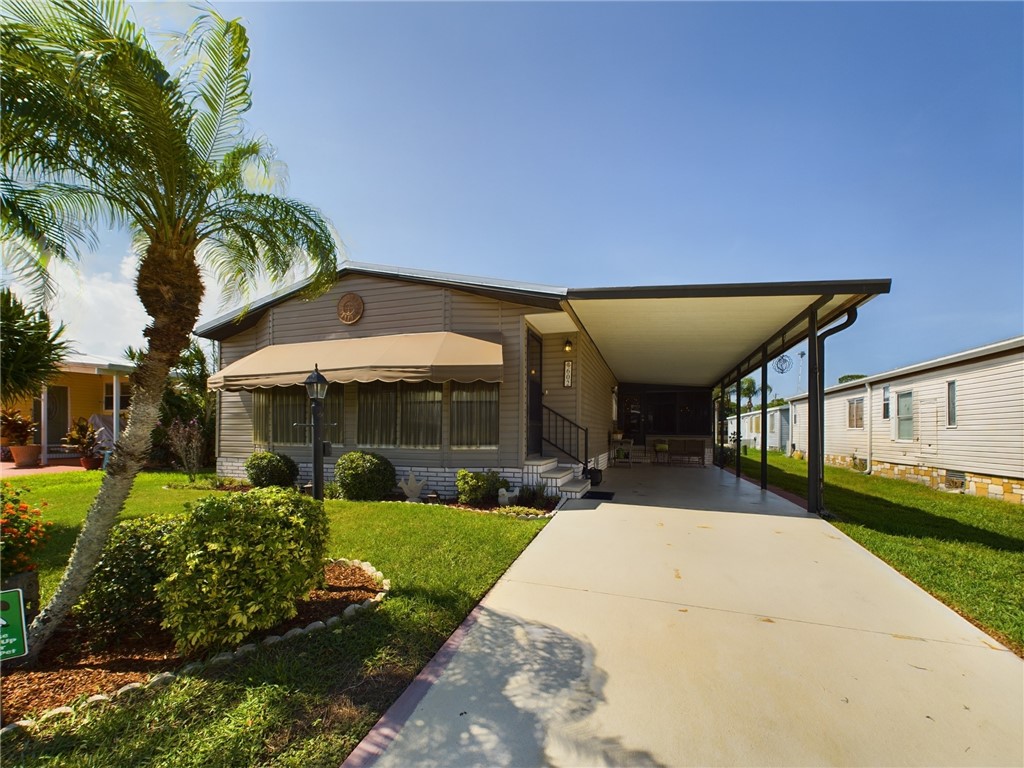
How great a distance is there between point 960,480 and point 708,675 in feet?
46.1

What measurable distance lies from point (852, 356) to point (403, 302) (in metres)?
60.8

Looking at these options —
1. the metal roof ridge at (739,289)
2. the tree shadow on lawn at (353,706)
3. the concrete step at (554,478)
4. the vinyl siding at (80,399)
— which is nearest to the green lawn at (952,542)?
the tree shadow on lawn at (353,706)

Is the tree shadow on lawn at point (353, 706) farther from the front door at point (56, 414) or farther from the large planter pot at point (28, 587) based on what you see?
the front door at point (56, 414)

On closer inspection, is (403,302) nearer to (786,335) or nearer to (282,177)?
(282,177)

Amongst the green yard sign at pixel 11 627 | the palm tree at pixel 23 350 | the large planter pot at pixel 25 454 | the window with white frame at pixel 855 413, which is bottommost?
the large planter pot at pixel 25 454

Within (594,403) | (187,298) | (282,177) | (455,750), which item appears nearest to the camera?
(455,750)

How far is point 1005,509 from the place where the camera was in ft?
29.9

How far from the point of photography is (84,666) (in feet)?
9.34

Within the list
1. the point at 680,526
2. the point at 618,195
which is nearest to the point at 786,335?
the point at 618,195

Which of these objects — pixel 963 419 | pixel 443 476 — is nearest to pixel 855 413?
pixel 963 419

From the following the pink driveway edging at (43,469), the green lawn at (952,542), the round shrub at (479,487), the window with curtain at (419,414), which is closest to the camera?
the green lawn at (952,542)

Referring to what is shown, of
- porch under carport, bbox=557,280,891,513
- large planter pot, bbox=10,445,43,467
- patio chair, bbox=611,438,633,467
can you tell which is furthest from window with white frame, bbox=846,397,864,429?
large planter pot, bbox=10,445,43,467

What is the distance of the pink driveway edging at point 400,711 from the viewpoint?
2191mm

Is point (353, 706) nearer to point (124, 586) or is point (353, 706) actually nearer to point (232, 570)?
point (232, 570)
